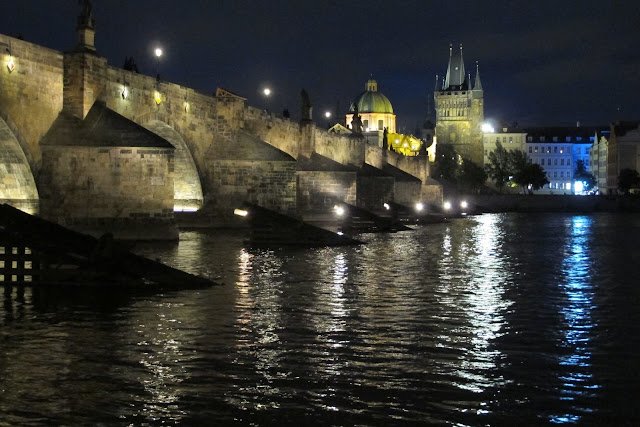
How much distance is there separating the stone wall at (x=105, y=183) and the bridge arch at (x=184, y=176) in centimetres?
873

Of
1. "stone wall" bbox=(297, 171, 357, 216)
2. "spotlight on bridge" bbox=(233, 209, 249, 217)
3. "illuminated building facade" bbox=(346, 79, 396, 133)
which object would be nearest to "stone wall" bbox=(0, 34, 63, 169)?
"spotlight on bridge" bbox=(233, 209, 249, 217)

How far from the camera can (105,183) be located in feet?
90.8

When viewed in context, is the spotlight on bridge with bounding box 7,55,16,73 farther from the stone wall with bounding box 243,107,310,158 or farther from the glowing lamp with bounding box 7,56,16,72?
the stone wall with bounding box 243,107,310,158

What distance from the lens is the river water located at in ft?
26.8

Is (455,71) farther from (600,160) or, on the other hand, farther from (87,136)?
(87,136)

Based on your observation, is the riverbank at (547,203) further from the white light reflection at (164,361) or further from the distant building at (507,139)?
the white light reflection at (164,361)

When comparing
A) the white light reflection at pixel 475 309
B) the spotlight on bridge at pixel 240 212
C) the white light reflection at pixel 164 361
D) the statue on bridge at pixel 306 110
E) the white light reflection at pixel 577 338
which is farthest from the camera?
the statue on bridge at pixel 306 110

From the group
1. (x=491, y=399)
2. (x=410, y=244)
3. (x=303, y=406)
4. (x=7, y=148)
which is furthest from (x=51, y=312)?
(x=410, y=244)

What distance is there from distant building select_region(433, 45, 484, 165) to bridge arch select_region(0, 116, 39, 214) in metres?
124

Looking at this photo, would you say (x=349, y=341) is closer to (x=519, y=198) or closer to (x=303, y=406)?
(x=303, y=406)

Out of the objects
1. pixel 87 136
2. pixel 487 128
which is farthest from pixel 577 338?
pixel 487 128

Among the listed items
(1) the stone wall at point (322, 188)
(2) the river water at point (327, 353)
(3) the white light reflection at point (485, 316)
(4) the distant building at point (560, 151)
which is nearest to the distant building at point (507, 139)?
(4) the distant building at point (560, 151)

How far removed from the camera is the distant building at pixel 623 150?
422 ft

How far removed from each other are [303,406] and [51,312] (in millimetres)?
6277
